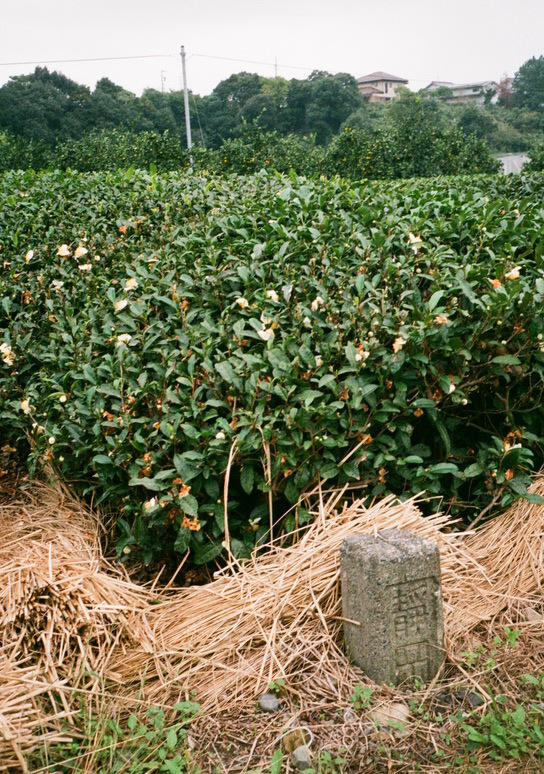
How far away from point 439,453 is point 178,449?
3.48 ft

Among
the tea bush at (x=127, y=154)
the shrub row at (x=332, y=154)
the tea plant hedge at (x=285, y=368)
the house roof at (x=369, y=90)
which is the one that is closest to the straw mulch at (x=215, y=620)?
the tea plant hedge at (x=285, y=368)

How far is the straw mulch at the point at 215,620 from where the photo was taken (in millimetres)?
2162

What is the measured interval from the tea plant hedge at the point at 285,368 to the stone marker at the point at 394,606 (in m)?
0.48

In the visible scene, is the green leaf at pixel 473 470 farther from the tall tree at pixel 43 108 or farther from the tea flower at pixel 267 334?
the tall tree at pixel 43 108

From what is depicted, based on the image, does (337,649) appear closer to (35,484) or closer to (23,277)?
(35,484)

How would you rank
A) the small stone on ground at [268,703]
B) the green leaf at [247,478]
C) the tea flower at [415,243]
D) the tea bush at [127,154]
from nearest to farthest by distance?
the small stone on ground at [268,703], the green leaf at [247,478], the tea flower at [415,243], the tea bush at [127,154]

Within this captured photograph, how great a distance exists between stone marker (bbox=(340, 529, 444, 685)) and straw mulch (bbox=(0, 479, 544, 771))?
10 cm

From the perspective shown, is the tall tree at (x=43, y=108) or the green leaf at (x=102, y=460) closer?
the green leaf at (x=102, y=460)

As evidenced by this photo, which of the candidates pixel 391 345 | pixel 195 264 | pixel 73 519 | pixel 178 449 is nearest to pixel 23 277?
pixel 195 264

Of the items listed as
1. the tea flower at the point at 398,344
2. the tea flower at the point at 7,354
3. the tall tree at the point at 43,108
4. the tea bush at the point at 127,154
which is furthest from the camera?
the tall tree at the point at 43,108

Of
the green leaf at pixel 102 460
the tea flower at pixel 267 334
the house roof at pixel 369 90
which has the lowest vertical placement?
the green leaf at pixel 102 460

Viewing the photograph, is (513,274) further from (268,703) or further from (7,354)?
(7,354)

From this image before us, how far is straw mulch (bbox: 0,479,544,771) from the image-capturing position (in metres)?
2.16

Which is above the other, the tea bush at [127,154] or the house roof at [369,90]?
the house roof at [369,90]
